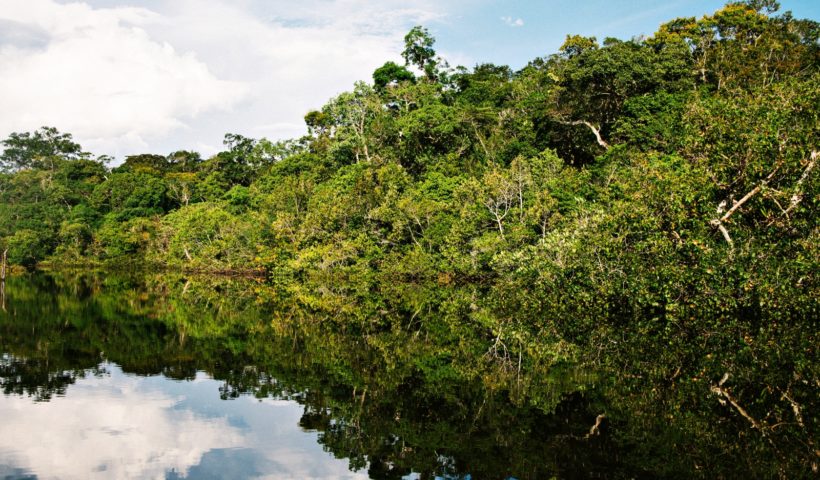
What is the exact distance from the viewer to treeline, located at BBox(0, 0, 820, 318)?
51.5ft

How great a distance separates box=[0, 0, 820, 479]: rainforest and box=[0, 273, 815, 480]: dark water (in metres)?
0.07

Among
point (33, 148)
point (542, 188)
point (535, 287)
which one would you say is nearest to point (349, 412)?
point (535, 287)

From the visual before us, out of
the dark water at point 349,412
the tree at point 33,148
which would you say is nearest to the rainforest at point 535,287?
the dark water at point 349,412

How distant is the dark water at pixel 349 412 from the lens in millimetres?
7008

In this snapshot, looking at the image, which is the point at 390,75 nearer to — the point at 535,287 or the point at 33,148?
the point at 535,287

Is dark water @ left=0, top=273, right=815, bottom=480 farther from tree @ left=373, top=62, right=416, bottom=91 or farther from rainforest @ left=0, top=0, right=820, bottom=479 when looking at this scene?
tree @ left=373, top=62, right=416, bottom=91

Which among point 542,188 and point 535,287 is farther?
point 542,188

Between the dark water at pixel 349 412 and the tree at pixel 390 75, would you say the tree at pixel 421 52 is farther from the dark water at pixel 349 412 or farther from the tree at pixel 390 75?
the dark water at pixel 349 412

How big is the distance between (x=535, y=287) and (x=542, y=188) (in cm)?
814

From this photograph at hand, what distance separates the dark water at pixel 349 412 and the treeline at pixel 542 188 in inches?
232

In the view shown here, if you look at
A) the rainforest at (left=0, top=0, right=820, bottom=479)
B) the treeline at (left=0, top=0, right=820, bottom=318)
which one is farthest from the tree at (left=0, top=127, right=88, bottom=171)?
the rainforest at (left=0, top=0, right=820, bottom=479)

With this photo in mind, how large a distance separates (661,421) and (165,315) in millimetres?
18444

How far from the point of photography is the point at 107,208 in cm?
6406

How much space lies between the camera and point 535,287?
2547 cm
